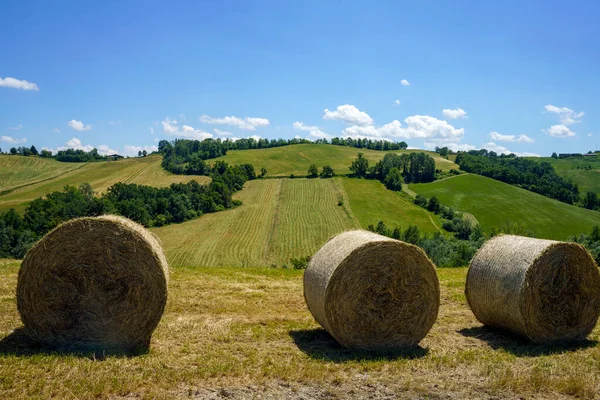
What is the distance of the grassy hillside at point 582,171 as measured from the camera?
292ft

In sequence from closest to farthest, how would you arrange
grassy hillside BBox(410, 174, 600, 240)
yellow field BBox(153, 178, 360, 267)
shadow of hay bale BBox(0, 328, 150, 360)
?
shadow of hay bale BBox(0, 328, 150, 360), yellow field BBox(153, 178, 360, 267), grassy hillside BBox(410, 174, 600, 240)

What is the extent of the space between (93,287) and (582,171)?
11399 centimetres

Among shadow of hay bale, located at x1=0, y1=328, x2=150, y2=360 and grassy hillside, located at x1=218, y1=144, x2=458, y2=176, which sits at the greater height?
grassy hillside, located at x1=218, y1=144, x2=458, y2=176

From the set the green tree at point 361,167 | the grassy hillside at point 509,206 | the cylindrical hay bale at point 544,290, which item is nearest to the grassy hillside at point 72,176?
the green tree at point 361,167

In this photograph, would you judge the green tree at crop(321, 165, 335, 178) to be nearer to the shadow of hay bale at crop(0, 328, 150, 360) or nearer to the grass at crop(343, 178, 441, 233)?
the grass at crop(343, 178, 441, 233)

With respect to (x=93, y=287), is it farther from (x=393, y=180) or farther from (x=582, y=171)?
(x=582, y=171)

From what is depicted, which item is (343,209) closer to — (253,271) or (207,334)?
(253,271)

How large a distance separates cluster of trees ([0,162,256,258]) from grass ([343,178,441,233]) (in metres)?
18.4

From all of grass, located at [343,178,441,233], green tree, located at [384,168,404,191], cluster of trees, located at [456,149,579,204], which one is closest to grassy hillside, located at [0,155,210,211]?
grass, located at [343,178,441,233]

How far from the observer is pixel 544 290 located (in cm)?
936

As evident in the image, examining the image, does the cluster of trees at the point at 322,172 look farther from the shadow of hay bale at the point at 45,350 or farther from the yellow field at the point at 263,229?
the shadow of hay bale at the point at 45,350

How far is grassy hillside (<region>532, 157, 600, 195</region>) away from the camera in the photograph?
89.1 m

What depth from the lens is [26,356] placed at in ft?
24.8

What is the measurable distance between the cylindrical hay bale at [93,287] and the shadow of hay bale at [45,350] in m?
0.06
